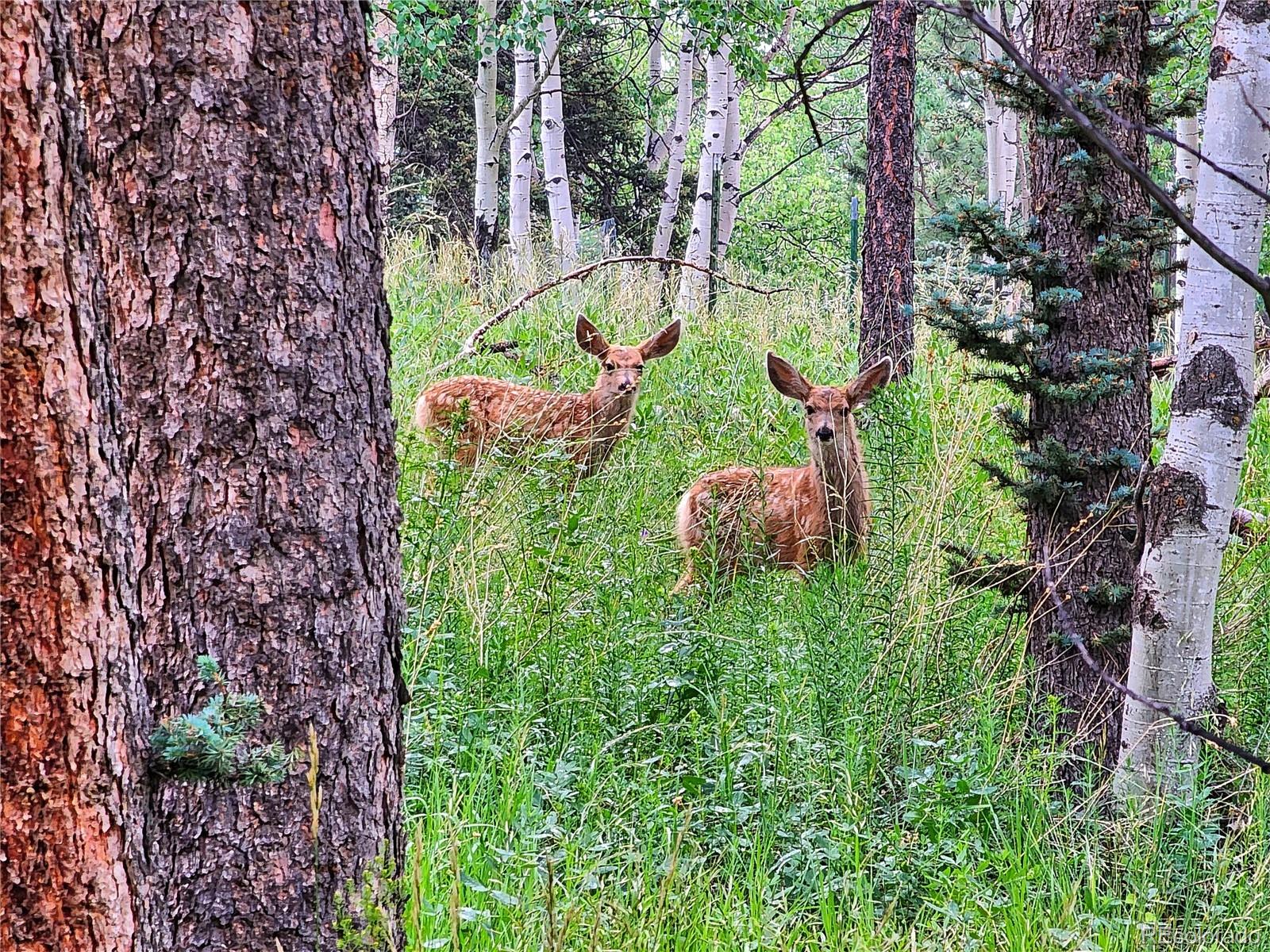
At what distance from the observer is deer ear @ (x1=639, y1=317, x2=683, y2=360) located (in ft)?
28.1

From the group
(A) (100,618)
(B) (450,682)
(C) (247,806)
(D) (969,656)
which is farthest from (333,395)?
(D) (969,656)

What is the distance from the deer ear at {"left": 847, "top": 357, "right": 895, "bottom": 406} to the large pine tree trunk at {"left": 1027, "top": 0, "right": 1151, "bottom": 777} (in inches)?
78.7

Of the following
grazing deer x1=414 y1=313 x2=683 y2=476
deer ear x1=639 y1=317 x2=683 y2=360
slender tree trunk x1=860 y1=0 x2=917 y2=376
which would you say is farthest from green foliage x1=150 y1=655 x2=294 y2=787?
slender tree trunk x1=860 y1=0 x2=917 y2=376

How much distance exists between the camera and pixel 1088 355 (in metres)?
4.55

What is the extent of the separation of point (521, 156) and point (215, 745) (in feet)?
47.7

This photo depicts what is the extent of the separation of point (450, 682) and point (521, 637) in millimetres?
445

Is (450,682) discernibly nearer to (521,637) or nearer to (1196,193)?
(521,637)

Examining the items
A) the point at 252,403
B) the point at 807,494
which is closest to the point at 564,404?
the point at 807,494

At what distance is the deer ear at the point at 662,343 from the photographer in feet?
28.1

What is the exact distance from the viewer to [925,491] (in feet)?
17.6

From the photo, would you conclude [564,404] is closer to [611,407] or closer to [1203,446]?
[611,407]

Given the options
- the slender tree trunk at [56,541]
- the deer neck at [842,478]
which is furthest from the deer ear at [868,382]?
the slender tree trunk at [56,541]

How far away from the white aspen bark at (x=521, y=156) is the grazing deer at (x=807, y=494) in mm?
6868

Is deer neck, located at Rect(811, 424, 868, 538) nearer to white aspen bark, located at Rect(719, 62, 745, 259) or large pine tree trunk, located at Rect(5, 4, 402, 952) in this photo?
large pine tree trunk, located at Rect(5, 4, 402, 952)
